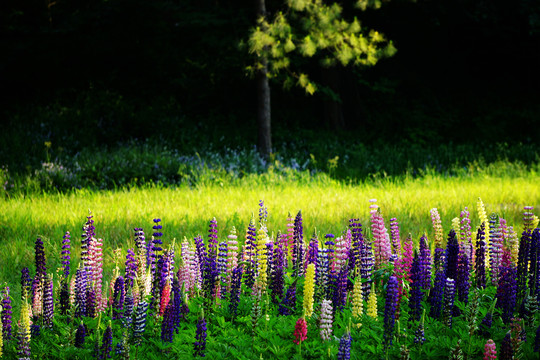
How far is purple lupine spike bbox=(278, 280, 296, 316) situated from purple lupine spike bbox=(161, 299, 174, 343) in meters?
0.83

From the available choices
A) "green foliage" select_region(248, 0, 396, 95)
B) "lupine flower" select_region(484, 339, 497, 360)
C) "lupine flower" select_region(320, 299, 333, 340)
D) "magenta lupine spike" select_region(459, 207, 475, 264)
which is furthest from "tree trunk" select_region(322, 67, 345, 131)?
"lupine flower" select_region(484, 339, 497, 360)

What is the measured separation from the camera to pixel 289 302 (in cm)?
385

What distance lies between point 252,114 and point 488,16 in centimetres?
808

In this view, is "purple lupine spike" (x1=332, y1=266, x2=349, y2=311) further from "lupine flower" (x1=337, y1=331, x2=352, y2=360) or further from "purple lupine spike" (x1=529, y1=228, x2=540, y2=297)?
"purple lupine spike" (x1=529, y1=228, x2=540, y2=297)

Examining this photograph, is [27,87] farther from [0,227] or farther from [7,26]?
[0,227]

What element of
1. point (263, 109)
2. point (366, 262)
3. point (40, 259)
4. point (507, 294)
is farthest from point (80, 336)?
point (263, 109)

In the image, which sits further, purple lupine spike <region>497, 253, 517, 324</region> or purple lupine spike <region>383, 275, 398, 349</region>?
purple lupine spike <region>497, 253, 517, 324</region>

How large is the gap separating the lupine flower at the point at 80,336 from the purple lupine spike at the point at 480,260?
2826 millimetres

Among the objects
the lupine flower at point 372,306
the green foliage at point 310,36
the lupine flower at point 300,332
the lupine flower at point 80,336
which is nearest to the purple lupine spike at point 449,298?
the lupine flower at point 372,306

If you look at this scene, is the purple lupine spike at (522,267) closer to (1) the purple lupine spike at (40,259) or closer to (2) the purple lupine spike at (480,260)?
(2) the purple lupine spike at (480,260)

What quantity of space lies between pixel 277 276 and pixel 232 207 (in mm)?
4311

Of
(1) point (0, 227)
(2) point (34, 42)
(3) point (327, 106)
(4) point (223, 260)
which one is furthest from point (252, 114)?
(4) point (223, 260)

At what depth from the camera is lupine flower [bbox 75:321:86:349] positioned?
3.36m

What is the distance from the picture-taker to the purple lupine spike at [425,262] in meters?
3.72
